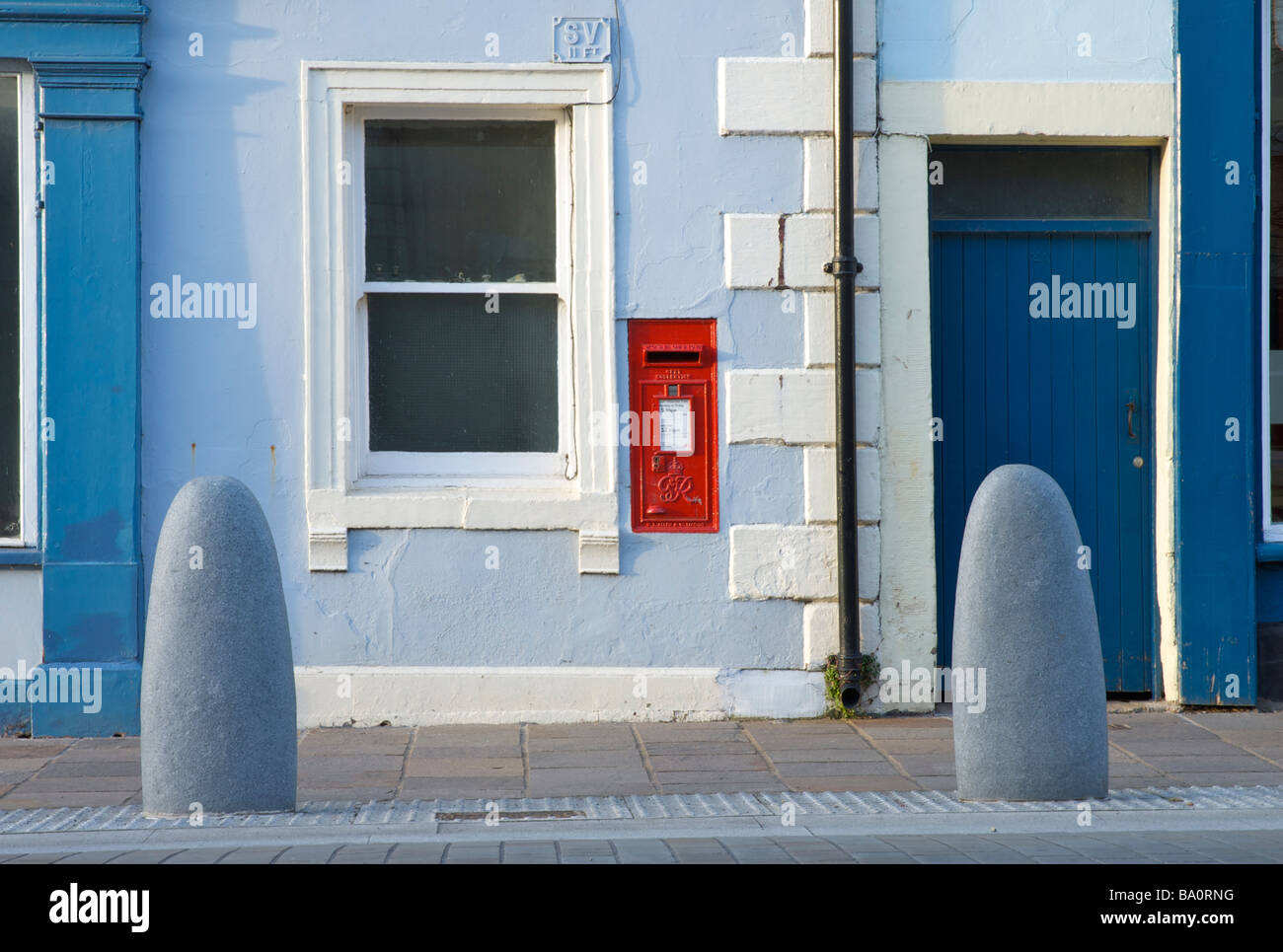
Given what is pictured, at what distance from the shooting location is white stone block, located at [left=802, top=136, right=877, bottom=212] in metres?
7.28

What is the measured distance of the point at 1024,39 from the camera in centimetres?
738

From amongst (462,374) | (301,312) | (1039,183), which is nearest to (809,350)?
(1039,183)

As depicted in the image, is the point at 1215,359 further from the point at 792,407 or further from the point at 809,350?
the point at 792,407

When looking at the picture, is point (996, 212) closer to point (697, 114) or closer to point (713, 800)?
point (697, 114)

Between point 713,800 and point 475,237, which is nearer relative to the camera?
point 713,800

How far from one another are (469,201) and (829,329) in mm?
2001

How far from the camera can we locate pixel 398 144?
7410 mm

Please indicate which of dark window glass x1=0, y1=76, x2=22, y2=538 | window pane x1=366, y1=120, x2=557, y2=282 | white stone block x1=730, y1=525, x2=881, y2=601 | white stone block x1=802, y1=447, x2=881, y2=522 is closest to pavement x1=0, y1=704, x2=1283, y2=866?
white stone block x1=730, y1=525, x2=881, y2=601

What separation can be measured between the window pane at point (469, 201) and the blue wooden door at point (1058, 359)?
213 centimetres

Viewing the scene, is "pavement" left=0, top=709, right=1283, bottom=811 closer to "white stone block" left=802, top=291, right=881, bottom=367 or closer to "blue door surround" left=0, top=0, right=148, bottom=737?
"blue door surround" left=0, top=0, right=148, bottom=737

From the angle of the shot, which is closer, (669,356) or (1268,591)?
(669,356)

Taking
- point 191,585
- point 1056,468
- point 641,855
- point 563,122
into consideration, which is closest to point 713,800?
point 641,855

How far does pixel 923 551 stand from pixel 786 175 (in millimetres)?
2064

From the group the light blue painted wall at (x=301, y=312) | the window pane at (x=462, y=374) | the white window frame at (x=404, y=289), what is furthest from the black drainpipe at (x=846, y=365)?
the window pane at (x=462, y=374)
